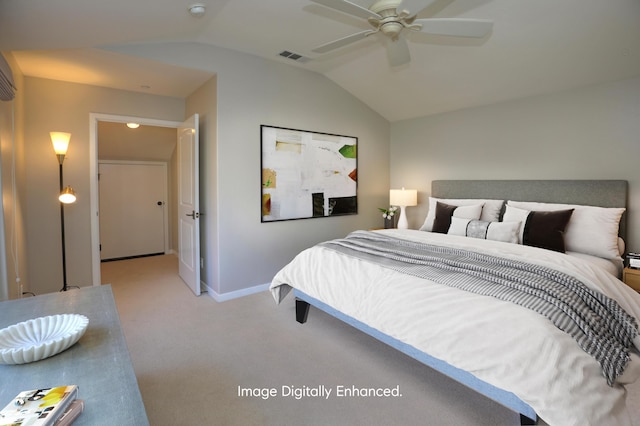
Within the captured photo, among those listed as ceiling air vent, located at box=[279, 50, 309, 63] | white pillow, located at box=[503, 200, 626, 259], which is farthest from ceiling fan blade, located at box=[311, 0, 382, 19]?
white pillow, located at box=[503, 200, 626, 259]

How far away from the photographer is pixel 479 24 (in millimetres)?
2320

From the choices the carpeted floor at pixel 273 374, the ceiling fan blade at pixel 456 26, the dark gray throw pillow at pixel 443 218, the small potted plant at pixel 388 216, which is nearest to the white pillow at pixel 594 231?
the dark gray throw pillow at pixel 443 218

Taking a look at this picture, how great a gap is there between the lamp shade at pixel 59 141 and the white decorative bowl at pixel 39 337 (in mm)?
2583

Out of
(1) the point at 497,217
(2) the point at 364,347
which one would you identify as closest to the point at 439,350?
(2) the point at 364,347

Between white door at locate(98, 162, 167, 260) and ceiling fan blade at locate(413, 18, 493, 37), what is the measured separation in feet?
16.9

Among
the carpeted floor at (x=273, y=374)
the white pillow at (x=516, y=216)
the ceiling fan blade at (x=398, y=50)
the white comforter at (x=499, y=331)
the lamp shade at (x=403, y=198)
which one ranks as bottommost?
the carpeted floor at (x=273, y=374)

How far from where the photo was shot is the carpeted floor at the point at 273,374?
1.91 meters

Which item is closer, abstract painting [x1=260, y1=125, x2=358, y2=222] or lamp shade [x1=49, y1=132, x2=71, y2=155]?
lamp shade [x1=49, y1=132, x2=71, y2=155]

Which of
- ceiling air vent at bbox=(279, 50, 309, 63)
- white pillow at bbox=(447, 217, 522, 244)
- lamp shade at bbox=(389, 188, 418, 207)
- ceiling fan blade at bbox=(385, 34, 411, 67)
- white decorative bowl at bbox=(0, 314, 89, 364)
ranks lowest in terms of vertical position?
white decorative bowl at bbox=(0, 314, 89, 364)

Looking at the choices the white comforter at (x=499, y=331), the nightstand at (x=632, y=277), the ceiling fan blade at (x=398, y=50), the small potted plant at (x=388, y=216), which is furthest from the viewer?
the small potted plant at (x=388, y=216)

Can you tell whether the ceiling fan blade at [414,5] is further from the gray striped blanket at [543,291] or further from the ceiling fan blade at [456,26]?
the gray striped blanket at [543,291]

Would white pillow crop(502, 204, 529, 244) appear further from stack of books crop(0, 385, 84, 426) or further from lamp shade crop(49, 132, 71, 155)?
lamp shade crop(49, 132, 71, 155)

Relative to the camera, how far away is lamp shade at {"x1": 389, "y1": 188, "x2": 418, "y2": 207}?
15.8 ft

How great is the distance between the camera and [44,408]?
932 millimetres
